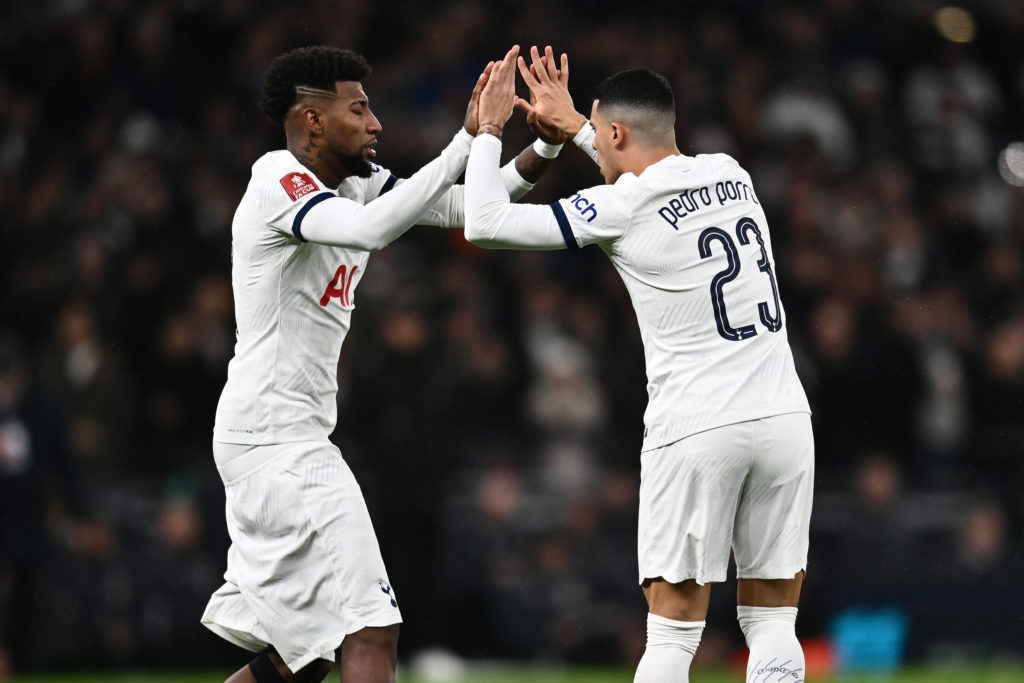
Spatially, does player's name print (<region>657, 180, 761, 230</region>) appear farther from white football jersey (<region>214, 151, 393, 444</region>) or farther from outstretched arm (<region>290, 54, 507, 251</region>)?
white football jersey (<region>214, 151, 393, 444</region>)

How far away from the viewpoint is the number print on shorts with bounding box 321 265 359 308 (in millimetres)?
5730

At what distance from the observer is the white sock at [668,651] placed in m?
5.40

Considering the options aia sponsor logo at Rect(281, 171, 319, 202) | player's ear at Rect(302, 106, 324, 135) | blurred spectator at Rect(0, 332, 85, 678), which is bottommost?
blurred spectator at Rect(0, 332, 85, 678)

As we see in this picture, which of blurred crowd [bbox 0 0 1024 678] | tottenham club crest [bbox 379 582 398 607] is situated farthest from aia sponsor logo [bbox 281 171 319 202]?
blurred crowd [bbox 0 0 1024 678]

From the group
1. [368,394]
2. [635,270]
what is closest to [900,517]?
[368,394]

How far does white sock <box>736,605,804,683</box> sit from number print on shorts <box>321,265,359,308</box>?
76.8 inches

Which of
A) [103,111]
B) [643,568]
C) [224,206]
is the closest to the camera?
[643,568]

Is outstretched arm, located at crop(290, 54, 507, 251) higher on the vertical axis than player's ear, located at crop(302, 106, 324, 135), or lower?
lower

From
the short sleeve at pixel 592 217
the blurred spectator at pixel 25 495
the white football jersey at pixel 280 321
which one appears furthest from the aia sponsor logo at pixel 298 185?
the blurred spectator at pixel 25 495

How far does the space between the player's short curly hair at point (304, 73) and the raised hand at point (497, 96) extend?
538 millimetres

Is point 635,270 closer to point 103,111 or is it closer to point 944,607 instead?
point 944,607

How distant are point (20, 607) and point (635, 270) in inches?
274

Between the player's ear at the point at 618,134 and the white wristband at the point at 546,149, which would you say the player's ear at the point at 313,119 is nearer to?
the white wristband at the point at 546,149

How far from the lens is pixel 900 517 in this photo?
11.4 metres
